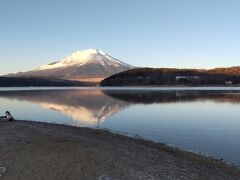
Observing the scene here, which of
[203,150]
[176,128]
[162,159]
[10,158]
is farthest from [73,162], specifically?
[176,128]

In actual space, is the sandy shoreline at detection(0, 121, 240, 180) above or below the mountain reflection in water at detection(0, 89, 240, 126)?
above

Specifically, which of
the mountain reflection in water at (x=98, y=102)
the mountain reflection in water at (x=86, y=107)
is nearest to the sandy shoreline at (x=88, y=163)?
the mountain reflection in water at (x=98, y=102)

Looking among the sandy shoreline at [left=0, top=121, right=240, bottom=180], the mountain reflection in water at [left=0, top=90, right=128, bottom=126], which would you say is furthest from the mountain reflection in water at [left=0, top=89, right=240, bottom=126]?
the sandy shoreline at [left=0, top=121, right=240, bottom=180]

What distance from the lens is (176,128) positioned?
35.9 m

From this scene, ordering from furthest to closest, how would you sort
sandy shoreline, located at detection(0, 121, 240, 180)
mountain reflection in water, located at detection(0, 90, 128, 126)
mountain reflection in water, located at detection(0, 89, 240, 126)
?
mountain reflection in water, located at detection(0, 89, 240, 126)
mountain reflection in water, located at detection(0, 90, 128, 126)
sandy shoreline, located at detection(0, 121, 240, 180)

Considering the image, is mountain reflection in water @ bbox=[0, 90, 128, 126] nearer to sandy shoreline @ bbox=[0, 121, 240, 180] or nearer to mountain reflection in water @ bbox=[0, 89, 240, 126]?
mountain reflection in water @ bbox=[0, 89, 240, 126]

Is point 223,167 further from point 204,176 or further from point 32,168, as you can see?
point 32,168

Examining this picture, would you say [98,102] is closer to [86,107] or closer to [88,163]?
[86,107]

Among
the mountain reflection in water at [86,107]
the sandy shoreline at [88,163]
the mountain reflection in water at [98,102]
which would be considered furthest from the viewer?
the mountain reflection in water at [98,102]

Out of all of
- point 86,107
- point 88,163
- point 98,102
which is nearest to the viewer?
point 88,163

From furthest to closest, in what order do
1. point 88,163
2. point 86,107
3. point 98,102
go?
1. point 98,102
2. point 86,107
3. point 88,163

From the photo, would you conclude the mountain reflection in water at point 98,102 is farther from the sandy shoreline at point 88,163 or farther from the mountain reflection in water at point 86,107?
the sandy shoreline at point 88,163

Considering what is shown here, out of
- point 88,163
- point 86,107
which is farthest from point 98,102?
point 88,163

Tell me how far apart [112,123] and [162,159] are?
23.2 m
